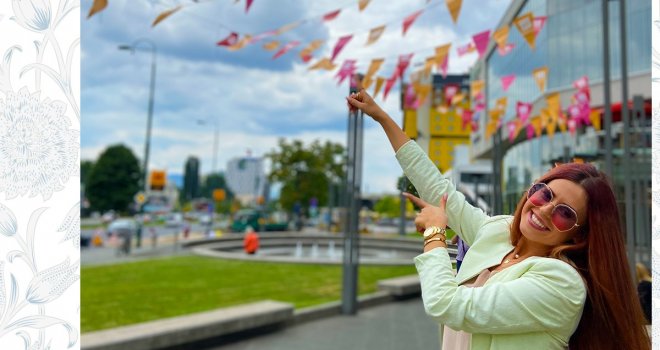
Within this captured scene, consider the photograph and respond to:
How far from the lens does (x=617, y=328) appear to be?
1.51 m

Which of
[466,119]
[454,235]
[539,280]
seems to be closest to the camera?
[539,280]

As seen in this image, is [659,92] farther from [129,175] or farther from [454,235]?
[129,175]

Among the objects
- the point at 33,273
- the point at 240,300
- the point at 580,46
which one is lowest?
the point at 240,300

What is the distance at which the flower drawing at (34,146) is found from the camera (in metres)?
1.54

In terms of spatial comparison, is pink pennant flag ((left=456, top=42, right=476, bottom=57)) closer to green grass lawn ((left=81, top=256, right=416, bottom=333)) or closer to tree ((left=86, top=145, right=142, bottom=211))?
green grass lawn ((left=81, top=256, right=416, bottom=333))

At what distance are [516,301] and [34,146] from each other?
1.50 m

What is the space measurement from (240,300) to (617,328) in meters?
8.33

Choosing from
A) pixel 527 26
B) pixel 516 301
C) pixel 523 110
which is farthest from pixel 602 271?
pixel 523 110

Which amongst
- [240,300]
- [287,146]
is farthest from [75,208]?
[287,146]

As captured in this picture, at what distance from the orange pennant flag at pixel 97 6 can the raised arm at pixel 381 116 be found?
2518 millimetres

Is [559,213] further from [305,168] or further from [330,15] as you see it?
[305,168]

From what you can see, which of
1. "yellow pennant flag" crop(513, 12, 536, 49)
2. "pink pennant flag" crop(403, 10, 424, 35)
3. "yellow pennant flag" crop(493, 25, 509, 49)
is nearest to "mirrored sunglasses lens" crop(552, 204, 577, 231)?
"pink pennant flag" crop(403, 10, 424, 35)

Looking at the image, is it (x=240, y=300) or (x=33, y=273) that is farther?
(x=240, y=300)

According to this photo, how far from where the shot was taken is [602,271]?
1.48m
